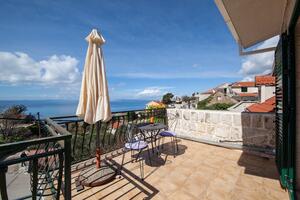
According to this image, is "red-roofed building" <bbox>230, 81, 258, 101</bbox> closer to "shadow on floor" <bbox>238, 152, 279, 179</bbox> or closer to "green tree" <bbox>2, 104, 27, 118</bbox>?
"shadow on floor" <bbox>238, 152, 279, 179</bbox>

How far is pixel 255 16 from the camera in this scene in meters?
2.31

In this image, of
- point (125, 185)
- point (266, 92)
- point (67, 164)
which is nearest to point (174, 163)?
point (125, 185)

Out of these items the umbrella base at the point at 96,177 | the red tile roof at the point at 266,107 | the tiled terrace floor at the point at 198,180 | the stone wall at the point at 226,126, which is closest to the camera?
the tiled terrace floor at the point at 198,180

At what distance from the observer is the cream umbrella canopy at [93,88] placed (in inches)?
101

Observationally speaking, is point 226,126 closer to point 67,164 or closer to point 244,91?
point 67,164

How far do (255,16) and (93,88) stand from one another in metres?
2.83

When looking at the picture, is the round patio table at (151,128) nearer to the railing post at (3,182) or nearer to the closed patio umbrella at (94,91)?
the closed patio umbrella at (94,91)

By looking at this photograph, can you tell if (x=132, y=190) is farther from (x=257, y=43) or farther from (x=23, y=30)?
(x=23, y=30)

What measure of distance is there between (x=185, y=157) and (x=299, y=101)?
238 cm

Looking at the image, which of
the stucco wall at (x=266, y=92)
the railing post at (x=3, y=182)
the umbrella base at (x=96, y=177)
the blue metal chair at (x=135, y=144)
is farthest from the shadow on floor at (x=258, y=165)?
the stucco wall at (x=266, y=92)

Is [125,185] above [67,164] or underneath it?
underneath

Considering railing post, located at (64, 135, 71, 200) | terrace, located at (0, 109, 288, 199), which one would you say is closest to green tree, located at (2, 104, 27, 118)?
terrace, located at (0, 109, 288, 199)

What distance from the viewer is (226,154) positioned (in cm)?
374

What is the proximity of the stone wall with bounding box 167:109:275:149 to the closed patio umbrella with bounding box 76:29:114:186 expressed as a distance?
326cm
